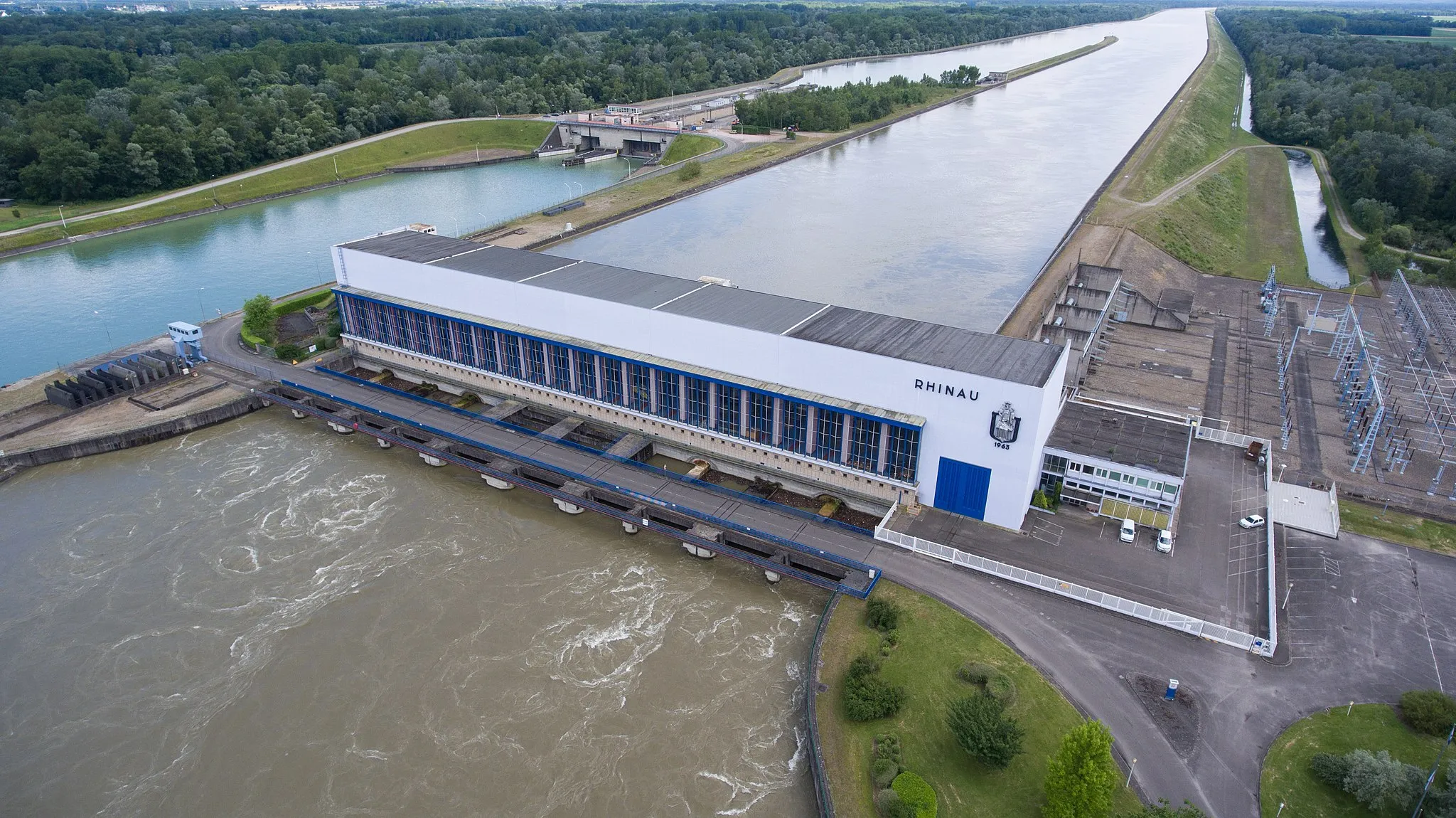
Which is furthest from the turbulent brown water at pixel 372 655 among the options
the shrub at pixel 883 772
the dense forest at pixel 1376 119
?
the dense forest at pixel 1376 119

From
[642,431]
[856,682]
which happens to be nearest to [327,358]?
[642,431]

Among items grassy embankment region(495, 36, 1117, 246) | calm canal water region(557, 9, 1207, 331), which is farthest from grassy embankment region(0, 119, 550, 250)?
calm canal water region(557, 9, 1207, 331)

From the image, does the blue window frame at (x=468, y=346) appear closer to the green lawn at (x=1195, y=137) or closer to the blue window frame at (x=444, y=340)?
the blue window frame at (x=444, y=340)

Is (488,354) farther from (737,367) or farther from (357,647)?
(357,647)

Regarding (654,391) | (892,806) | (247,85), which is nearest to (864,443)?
(654,391)

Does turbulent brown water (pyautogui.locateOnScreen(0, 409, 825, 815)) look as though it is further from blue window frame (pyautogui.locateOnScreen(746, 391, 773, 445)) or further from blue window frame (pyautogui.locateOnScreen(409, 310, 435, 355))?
blue window frame (pyautogui.locateOnScreen(409, 310, 435, 355))

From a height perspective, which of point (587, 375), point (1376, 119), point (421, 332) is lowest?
point (587, 375)

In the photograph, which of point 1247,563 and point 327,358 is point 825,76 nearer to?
point 327,358
